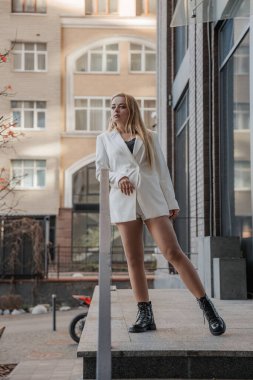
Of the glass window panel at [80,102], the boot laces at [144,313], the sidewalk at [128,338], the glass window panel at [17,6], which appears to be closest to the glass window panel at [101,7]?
the glass window panel at [17,6]

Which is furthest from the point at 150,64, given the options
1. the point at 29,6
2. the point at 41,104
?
the point at 29,6

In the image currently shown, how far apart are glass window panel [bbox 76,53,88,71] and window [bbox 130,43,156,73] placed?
2392 millimetres

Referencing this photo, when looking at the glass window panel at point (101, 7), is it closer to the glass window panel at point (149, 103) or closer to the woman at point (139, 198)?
the glass window panel at point (149, 103)

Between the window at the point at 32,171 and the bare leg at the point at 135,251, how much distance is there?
88.9 feet

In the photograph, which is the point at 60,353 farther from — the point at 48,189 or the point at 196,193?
the point at 48,189

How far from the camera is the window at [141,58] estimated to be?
105 feet

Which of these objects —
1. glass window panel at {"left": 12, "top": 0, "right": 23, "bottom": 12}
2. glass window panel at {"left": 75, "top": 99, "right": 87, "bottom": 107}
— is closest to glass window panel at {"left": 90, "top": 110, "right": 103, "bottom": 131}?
glass window panel at {"left": 75, "top": 99, "right": 87, "bottom": 107}

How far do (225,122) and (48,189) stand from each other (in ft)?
72.4

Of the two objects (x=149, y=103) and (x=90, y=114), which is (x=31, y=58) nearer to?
(x=90, y=114)

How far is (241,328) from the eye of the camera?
15.8 ft

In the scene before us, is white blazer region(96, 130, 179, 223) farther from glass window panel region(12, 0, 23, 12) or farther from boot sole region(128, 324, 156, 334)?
glass window panel region(12, 0, 23, 12)

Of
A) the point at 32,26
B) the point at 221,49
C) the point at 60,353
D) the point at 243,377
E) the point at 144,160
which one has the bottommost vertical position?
the point at 60,353

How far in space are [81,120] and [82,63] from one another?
3071 millimetres

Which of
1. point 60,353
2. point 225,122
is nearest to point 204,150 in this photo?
point 225,122
